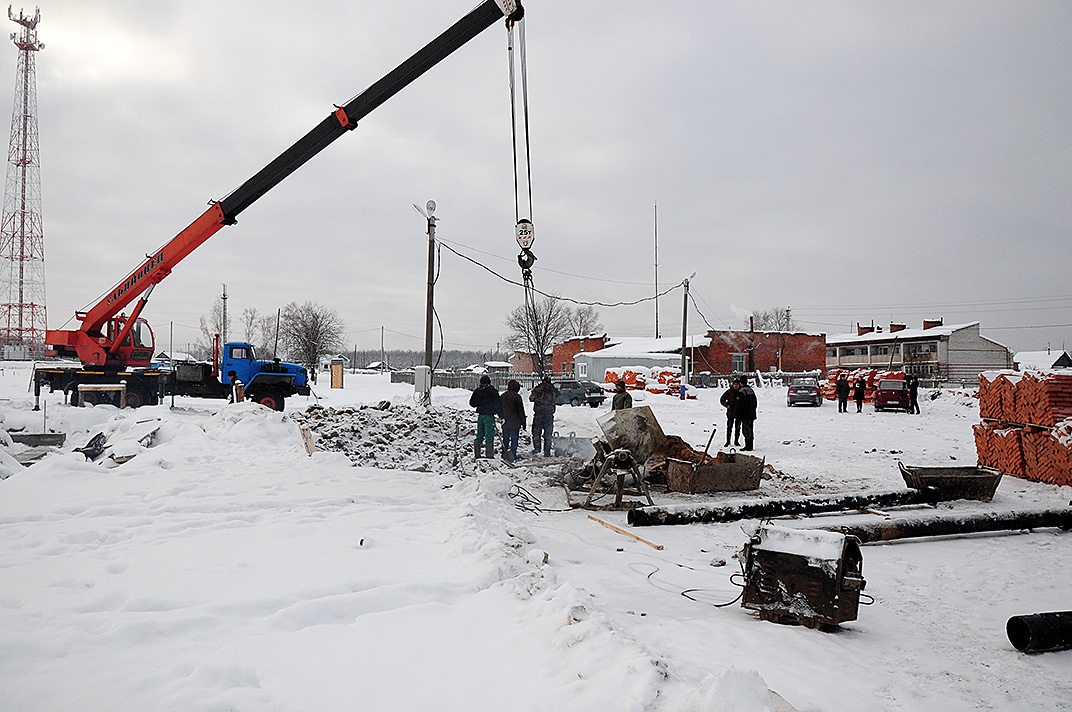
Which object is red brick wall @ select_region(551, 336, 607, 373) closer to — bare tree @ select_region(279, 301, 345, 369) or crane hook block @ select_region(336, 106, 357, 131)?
bare tree @ select_region(279, 301, 345, 369)

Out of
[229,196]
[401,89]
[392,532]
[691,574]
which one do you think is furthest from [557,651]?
[229,196]

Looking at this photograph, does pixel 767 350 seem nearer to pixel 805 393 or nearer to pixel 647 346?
pixel 647 346

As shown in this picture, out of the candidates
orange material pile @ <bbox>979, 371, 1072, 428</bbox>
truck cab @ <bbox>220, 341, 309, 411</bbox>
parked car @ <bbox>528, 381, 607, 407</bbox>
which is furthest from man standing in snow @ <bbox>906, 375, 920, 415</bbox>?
truck cab @ <bbox>220, 341, 309, 411</bbox>

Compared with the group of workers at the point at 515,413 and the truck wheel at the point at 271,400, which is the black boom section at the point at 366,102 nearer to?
the group of workers at the point at 515,413

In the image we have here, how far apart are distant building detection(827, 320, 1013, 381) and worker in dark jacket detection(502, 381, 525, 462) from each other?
4850cm

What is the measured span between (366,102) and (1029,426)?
1477 cm

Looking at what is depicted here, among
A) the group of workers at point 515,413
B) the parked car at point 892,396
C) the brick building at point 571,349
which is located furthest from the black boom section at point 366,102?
the brick building at point 571,349

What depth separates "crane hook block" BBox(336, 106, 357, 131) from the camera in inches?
499

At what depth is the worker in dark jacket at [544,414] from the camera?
13.2 m

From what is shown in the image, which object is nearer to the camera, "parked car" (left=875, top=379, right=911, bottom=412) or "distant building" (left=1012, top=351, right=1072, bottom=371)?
"parked car" (left=875, top=379, right=911, bottom=412)

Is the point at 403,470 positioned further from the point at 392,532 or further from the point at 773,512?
the point at 773,512

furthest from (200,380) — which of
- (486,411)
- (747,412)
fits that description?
(747,412)

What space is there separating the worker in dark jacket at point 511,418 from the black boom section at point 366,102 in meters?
6.72

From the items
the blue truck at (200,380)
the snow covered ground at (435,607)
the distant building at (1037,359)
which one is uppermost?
the distant building at (1037,359)
